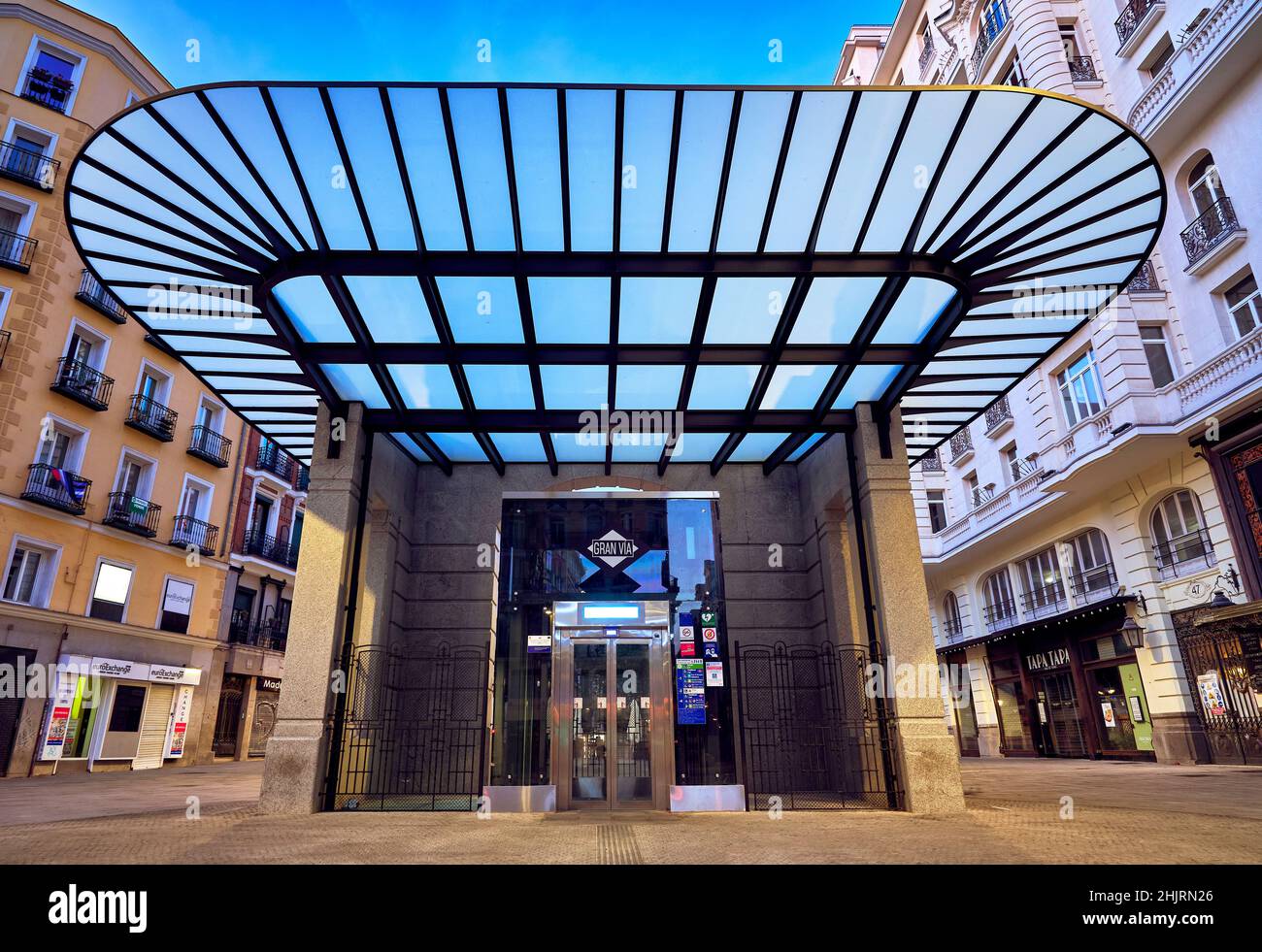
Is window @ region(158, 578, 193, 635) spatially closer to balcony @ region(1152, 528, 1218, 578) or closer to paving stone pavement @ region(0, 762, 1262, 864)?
paving stone pavement @ region(0, 762, 1262, 864)

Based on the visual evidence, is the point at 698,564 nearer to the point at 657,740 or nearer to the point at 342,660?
the point at 657,740

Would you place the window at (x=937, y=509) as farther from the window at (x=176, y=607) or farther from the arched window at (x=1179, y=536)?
the window at (x=176, y=607)

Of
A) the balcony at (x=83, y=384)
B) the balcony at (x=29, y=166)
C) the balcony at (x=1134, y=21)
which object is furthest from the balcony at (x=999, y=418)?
the balcony at (x=29, y=166)

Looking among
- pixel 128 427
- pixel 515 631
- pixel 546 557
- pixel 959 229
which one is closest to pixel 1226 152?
pixel 959 229

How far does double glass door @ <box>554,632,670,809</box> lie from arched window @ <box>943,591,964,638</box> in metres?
23.5

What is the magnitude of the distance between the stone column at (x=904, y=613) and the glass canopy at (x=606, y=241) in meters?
0.97

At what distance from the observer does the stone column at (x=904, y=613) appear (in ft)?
29.8

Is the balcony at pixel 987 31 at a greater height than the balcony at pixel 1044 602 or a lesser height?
greater

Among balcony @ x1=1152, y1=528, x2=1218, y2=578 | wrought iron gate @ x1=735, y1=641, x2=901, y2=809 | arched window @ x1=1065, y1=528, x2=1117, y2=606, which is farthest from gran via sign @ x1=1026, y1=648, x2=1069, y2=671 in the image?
wrought iron gate @ x1=735, y1=641, x2=901, y2=809

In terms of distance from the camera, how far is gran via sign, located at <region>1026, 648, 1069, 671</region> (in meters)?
22.7

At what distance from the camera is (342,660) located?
31.8ft

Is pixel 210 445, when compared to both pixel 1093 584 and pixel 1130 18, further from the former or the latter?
pixel 1130 18

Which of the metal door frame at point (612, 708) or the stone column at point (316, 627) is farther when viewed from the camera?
the metal door frame at point (612, 708)

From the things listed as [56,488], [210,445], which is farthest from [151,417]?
[56,488]
